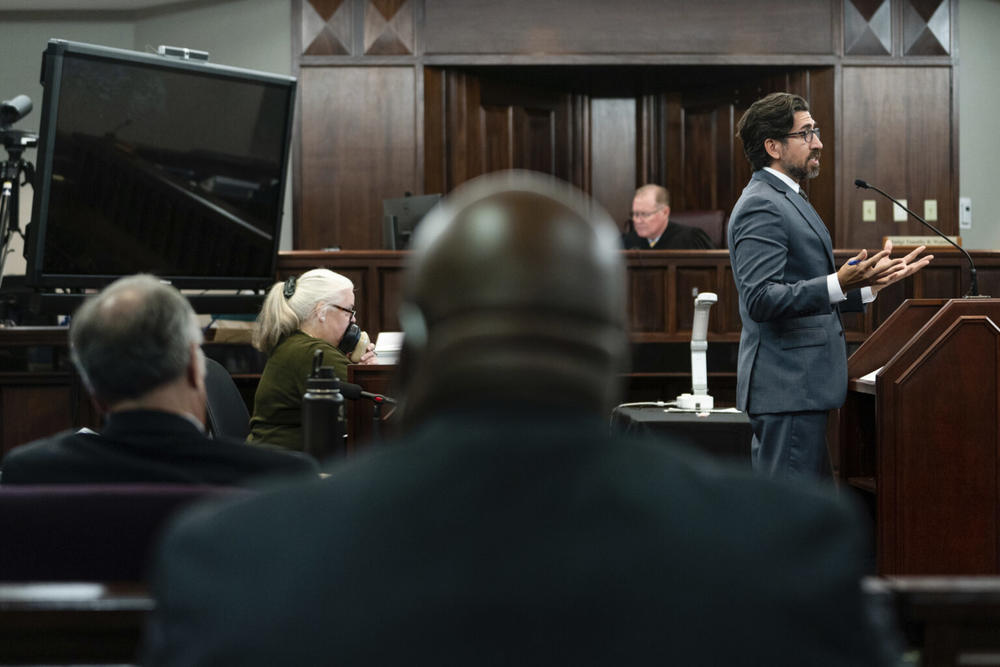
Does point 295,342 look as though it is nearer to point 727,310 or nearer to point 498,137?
point 727,310

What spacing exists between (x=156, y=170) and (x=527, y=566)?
4.35 meters

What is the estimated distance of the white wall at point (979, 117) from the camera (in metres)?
7.29

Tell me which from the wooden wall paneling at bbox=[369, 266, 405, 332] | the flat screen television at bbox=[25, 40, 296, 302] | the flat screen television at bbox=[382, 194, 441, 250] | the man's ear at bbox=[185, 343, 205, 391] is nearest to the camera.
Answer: the man's ear at bbox=[185, 343, 205, 391]

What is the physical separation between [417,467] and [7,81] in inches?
320

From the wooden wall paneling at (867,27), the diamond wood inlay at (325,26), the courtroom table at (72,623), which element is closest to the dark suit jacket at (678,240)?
the wooden wall paneling at (867,27)

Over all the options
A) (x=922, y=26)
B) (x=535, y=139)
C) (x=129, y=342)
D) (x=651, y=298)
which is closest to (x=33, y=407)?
(x=651, y=298)

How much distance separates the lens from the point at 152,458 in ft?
4.83

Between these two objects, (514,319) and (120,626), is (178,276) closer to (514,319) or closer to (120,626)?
(120,626)

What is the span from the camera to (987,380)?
318 cm

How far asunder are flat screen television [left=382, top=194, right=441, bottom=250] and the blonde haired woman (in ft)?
6.33

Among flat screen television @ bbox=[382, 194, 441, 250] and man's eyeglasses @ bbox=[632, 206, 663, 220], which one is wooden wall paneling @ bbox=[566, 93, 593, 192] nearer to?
man's eyeglasses @ bbox=[632, 206, 663, 220]

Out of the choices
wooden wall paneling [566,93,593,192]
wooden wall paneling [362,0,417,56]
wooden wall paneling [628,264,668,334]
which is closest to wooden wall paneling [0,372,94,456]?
wooden wall paneling [628,264,668,334]

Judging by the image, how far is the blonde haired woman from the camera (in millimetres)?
3223

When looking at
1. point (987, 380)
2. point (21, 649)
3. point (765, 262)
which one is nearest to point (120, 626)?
point (21, 649)
